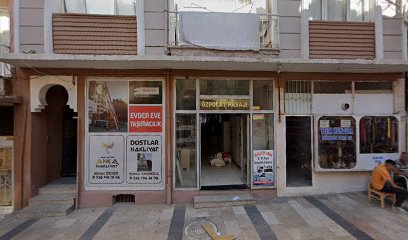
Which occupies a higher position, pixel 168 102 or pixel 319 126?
pixel 168 102

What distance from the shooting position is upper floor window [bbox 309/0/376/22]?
7863mm

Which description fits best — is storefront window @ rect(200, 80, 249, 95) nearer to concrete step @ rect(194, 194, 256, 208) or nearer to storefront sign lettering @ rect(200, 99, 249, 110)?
storefront sign lettering @ rect(200, 99, 249, 110)

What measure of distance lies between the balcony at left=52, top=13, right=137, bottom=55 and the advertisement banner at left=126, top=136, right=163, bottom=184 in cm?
249

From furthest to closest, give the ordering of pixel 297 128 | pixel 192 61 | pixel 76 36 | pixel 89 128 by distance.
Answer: pixel 297 128 < pixel 89 128 < pixel 76 36 < pixel 192 61

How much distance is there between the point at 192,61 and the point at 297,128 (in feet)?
13.3

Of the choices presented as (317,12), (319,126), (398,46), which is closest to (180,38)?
(317,12)

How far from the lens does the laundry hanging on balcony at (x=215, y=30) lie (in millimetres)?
6984

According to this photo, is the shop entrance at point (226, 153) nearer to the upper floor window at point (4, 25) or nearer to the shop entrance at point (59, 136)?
the shop entrance at point (59, 136)

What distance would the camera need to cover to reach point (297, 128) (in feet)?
27.0

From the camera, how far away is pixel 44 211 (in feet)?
22.0

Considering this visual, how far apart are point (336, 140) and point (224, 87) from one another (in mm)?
3776

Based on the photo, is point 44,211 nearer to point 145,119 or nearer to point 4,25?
point 145,119

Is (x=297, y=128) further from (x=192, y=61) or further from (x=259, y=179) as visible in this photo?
(x=192, y=61)

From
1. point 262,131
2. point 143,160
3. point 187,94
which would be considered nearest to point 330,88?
point 262,131
